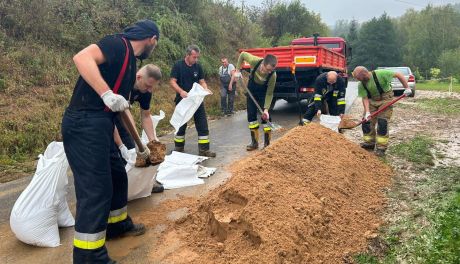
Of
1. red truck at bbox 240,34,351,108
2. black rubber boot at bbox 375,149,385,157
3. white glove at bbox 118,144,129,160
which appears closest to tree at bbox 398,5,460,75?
red truck at bbox 240,34,351,108

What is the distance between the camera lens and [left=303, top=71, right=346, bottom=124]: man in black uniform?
731 centimetres

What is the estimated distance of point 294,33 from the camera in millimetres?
32469

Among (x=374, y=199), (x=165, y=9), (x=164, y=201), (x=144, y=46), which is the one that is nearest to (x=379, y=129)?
(x=374, y=199)

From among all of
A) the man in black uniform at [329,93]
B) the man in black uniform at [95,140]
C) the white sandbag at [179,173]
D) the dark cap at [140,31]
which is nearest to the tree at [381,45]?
the man in black uniform at [329,93]

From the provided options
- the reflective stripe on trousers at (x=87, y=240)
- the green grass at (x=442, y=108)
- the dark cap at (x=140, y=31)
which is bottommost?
the green grass at (x=442, y=108)

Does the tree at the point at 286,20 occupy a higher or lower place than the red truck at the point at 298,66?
higher

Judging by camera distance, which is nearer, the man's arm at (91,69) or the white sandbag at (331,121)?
the man's arm at (91,69)

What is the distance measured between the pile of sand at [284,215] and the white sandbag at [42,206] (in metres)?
1.12

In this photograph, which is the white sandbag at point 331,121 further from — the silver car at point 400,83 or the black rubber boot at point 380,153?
the silver car at point 400,83

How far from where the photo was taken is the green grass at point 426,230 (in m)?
3.14

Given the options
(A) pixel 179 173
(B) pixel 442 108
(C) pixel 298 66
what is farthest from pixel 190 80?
(B) pixel 442 108

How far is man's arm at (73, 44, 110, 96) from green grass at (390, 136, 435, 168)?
514 centimetres

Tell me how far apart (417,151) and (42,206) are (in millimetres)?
5980

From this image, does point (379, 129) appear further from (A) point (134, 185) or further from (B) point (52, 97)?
(B) point (52, 97)
